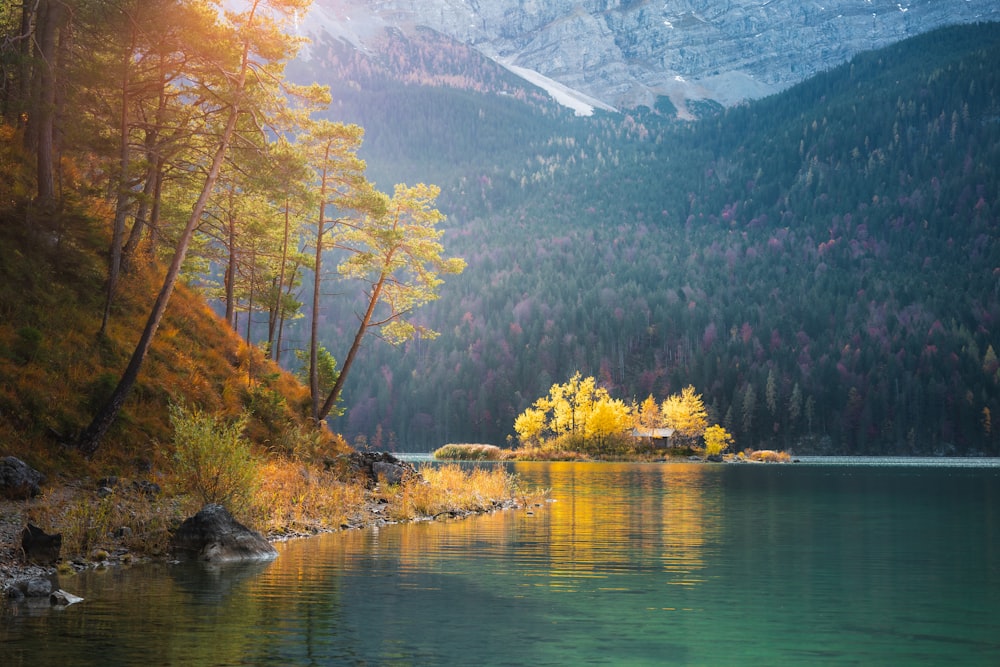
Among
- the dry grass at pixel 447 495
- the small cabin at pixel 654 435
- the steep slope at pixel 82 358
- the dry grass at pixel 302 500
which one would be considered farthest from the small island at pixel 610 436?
the steep slope at pixel 82 358

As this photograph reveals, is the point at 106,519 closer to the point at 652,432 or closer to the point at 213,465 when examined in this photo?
the point at 213,465

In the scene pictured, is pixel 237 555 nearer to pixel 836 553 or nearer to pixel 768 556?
pixel 768 556

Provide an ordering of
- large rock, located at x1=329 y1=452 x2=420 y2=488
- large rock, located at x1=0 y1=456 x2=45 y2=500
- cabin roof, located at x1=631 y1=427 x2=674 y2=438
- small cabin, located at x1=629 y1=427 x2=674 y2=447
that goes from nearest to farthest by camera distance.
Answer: large rock, located at x1=0 y1=456 x2=45 y2=500, large rock, located at x1=329 y1=452 x2=420 y2=488, small cabin, located at x1=629 y1=427 x2=674 y2=447, cabin roof, located at x1=631 y1=427 x2=674 y2=438

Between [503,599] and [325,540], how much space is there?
40.7ft

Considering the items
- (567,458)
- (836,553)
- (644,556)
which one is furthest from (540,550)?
(567,458)

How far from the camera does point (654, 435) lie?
159375 millimetres

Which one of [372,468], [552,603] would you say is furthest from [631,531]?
[552,603]

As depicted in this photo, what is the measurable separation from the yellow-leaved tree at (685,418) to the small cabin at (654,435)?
5.46 feet

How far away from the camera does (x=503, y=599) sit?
63.7 ft

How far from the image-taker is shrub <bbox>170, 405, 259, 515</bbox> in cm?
2748

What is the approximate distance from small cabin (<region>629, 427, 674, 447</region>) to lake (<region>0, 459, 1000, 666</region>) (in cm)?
12202

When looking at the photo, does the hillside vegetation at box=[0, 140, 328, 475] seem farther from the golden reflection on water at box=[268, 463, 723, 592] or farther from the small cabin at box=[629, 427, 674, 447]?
the small cabin at box=[629, 427, 674, 447]

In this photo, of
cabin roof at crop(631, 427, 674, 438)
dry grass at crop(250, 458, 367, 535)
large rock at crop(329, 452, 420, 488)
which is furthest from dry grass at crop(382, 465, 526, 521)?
cabin roof at crop(631, 427, 674, 438)

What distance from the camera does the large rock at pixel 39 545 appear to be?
21.6 metres
